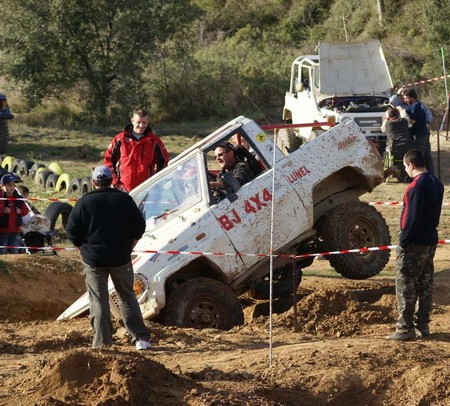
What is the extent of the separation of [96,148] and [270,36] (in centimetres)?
1807

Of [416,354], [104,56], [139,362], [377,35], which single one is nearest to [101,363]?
[139,362]

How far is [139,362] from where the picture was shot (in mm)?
7270

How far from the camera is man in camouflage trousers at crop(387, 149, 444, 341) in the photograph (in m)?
8.69

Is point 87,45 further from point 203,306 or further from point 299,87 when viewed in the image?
point 203,306

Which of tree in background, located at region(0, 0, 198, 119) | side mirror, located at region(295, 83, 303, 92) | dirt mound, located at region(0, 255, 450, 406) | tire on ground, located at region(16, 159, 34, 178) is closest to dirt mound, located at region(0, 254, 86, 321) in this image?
dirt mound, located at region(0, 255, 450, 406)

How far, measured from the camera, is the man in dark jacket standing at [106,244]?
28.1 ft

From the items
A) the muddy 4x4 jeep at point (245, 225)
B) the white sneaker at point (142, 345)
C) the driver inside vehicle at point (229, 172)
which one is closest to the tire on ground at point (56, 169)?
the muddy 4x4 jeep at point (245, 225)

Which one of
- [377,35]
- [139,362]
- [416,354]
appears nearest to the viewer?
[139,362]

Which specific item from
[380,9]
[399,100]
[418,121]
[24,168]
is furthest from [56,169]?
[380,9]

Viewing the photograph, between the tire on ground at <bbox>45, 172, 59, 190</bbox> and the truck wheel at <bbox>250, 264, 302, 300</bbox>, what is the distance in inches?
396

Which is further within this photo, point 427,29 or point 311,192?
point 427,29

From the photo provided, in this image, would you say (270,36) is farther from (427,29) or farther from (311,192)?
(311,192)

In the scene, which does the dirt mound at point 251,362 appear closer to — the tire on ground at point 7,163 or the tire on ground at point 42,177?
the tire on ground at point 42,177

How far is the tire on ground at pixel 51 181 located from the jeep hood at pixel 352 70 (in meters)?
6.03
